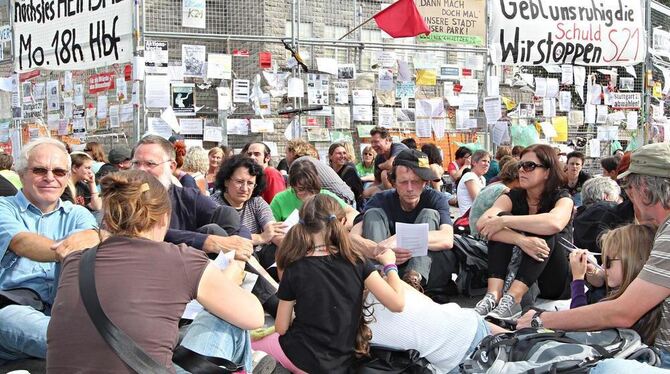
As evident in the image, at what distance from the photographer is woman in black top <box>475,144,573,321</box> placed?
516 cm

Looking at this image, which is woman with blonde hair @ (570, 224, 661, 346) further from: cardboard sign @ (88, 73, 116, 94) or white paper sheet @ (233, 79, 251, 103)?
cardboard sign @ (88, 73, 116, 94)

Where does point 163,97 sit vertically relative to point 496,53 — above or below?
below

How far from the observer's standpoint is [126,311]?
2.68 meters

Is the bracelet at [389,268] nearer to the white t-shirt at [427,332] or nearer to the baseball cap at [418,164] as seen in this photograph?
the white t-shirt at [427,332]

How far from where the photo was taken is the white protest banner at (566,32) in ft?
35.6

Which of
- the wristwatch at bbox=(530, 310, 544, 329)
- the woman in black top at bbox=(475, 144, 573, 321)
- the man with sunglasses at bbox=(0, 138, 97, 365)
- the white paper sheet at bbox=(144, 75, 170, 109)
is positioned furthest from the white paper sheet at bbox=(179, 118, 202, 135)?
the wristwatch at bbox=(530, 310, 544, 329)

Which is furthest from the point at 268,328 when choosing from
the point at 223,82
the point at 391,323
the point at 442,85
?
the point at 442,85

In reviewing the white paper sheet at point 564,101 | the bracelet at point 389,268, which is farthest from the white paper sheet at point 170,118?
the white paper sheet at point 564,101

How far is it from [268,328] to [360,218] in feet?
4.88

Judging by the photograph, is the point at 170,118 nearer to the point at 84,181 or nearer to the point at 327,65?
the point at 84,181

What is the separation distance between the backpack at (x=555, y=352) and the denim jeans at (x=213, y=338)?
3.47 ft

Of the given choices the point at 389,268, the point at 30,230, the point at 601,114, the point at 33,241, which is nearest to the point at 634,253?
the point at 389,268

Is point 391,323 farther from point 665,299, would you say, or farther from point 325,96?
point 325,96

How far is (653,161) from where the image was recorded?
3.33 metres
